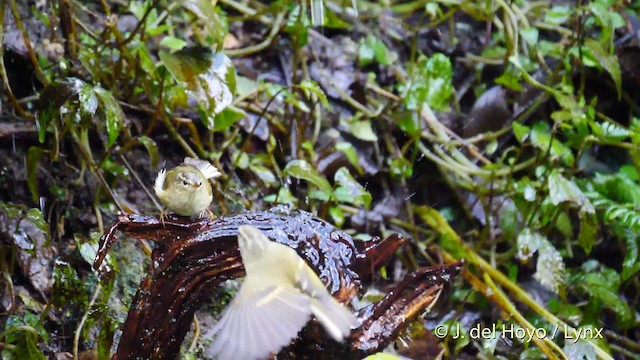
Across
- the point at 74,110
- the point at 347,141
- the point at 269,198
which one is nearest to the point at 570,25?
the point at 347,141

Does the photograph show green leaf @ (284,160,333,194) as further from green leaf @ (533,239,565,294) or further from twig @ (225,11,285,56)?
twig @ (225,11,285,56)

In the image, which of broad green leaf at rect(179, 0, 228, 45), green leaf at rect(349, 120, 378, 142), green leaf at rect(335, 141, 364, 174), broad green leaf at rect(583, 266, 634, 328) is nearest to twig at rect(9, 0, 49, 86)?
broad green leaf at rect(179, 0, 228, 45)

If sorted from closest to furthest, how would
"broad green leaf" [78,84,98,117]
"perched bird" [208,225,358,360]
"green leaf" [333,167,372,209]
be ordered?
"perched bird" [208,225,358,360]
"broad green leaf" [78,84,98,117]
"green leaf" [333,167,372,209]

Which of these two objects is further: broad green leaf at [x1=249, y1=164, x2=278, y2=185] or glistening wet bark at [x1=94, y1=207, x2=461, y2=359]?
broad green leaf at [x1=249, y1=164, x2=278, y2=185]

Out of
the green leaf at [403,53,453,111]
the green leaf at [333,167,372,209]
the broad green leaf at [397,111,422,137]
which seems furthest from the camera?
the broad green leaf at [397,111,422,137]

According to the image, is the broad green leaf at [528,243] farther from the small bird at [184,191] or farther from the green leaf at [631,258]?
the small bird at [184,191]

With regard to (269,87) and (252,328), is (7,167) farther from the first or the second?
(252,328)

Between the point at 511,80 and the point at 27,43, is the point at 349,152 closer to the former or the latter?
the point at 511,80

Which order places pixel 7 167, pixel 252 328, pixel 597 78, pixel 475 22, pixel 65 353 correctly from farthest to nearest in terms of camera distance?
pixel 475 22
pixel 597 78
pixel 7 167
pixel 65 353
pixel 252 328
